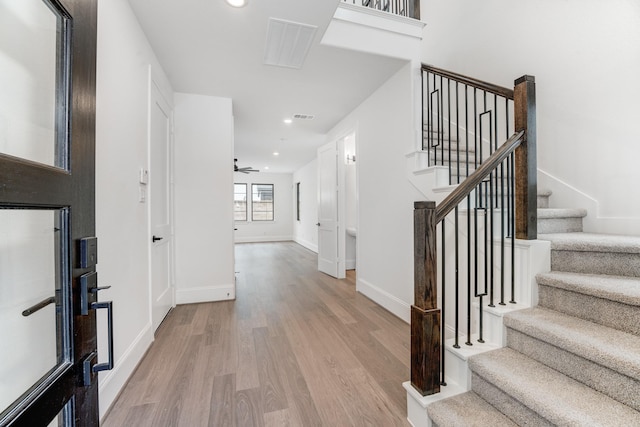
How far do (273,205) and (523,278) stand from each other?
942 centimetres

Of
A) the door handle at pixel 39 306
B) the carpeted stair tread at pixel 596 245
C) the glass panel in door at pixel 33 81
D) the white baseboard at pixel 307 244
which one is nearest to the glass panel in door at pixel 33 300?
the door handle at pixel 39 306

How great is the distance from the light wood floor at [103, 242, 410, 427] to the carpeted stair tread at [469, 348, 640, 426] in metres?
0.55

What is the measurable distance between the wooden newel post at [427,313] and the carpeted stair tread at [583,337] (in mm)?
460

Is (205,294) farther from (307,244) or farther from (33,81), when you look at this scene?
(307,244)

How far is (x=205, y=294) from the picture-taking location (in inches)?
135

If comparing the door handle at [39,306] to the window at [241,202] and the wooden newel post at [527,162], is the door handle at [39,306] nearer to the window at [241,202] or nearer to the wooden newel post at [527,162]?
the wooden newel post at [527,162]

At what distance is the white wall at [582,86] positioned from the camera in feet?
6.57

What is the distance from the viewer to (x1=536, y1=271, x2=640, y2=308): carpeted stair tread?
1256 mm

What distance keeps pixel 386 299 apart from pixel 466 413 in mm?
1955

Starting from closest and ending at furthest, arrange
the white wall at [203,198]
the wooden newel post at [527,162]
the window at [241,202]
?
the wooden newel post at [527,162], the white wall at [203,198], the window at [241,202]

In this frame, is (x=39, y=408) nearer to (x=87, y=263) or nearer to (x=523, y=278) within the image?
(x=87, y=263)

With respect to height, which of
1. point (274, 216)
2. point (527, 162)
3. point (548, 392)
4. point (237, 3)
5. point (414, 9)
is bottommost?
point (548, 392)

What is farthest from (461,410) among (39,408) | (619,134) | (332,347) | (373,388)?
(619,134)

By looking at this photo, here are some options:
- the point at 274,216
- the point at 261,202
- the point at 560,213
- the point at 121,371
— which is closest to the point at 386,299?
the point at 560,213
